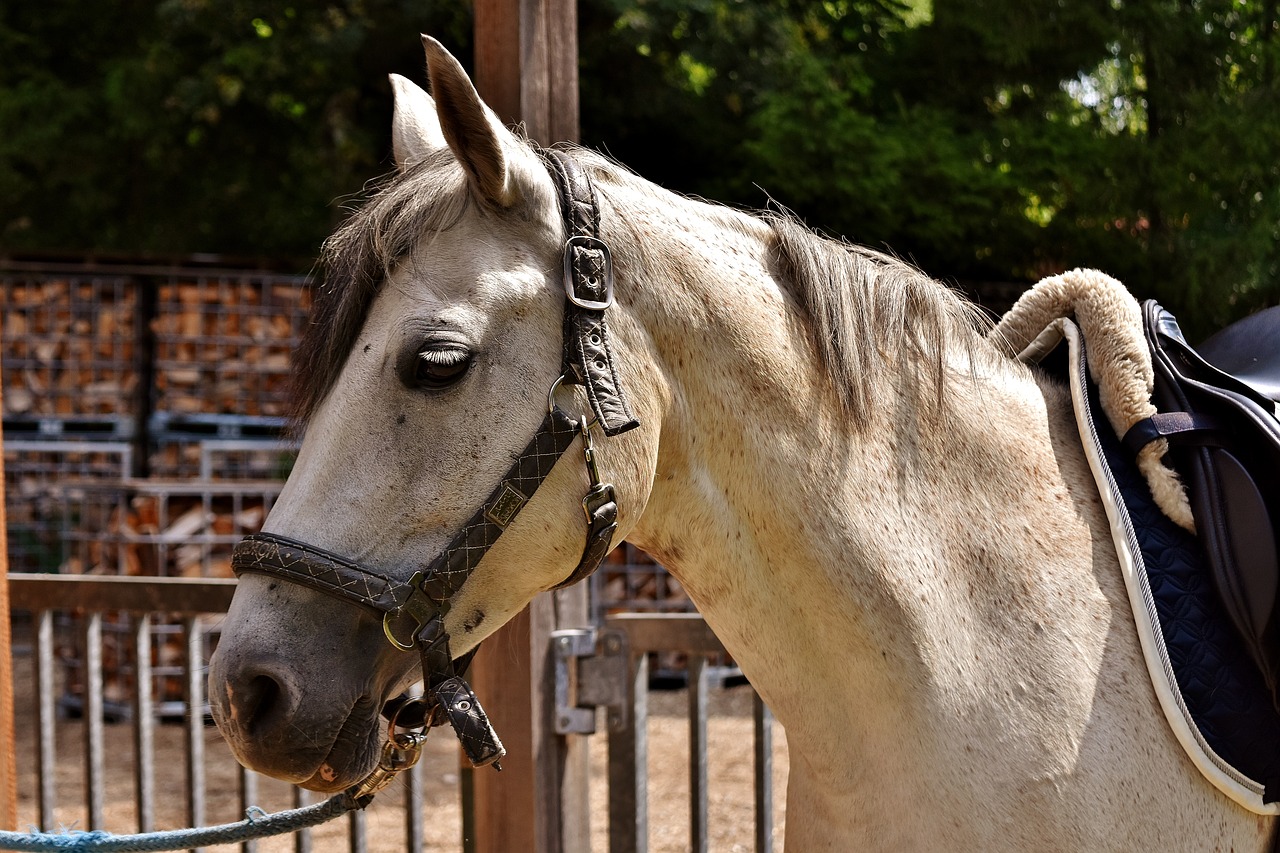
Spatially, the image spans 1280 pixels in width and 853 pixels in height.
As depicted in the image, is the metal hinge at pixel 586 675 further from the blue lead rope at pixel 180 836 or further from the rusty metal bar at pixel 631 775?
the blue lead rope at pixel 180 836

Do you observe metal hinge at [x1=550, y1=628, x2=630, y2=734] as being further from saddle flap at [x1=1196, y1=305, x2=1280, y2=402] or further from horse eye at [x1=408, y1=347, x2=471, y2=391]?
saddle flap at [x1=1196, y1=305, x2=1280, y2=402]

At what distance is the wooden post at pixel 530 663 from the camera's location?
219 cm

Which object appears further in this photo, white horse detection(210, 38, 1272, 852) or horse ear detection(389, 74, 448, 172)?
horse ear detection(389, 74, 448, 172)

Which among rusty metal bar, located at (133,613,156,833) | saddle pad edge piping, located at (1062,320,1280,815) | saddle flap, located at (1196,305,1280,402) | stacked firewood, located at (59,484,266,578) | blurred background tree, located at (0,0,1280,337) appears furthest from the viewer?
blurred background tree, located at (0,0,1280,337)

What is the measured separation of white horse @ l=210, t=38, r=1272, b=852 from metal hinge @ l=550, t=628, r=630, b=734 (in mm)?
878

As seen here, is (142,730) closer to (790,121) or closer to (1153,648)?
(1153,648)

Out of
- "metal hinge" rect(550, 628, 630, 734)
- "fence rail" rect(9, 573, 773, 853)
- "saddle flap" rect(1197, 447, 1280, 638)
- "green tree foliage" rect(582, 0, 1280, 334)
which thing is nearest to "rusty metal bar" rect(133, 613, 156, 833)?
"fence rail" rect(9, 573, 773, 853)

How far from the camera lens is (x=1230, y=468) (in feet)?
4.76

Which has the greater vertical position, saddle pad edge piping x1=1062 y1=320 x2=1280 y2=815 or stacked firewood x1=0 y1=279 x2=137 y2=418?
stacked firewood x1=0 y1=279 x2=137 y2=418

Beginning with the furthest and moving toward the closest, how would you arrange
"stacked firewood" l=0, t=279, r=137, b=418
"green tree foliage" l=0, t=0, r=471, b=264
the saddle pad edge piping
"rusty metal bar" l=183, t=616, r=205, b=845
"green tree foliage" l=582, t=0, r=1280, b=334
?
1. "green tree foliage" l=0, t=0, r=471, b=264
2. "stacked firewood" l=0, t=279, r=137, b=418
3. "green tree foliage" l=582, t=0, r=1280, b=334
4. "rusty metal bar" l=183, t=616, r=205, b=845
5. the saddle pad edge piping

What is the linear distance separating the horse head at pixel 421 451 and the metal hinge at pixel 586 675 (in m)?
0.97

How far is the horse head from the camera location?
1.26 metres

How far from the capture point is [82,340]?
29.2 feet

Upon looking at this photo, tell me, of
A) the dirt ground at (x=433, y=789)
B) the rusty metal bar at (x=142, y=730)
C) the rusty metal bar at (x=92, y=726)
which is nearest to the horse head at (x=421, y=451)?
the rusty metal bar at (x=142, y=730)
